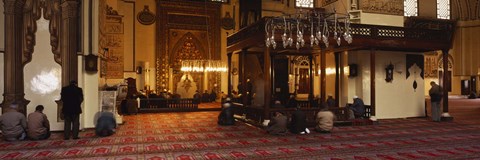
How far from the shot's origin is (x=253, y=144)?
18.6 feet

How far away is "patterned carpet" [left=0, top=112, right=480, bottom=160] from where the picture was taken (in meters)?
4.84

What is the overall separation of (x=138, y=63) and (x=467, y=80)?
17115mm

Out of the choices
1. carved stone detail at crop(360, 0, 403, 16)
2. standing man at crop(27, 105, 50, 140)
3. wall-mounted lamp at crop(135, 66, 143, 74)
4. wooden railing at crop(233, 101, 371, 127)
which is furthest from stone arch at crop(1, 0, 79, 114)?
wall-mounted lamp at crop(135, 66, 143, 74)

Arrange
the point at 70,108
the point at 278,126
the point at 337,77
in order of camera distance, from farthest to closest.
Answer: the point at 337,77 → the point at 278,126 → the point at 70,108

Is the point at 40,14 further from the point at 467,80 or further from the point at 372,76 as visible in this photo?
the point at 467,80

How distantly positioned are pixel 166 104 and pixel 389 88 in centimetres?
627

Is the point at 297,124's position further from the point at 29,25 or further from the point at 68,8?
the point at 29,25

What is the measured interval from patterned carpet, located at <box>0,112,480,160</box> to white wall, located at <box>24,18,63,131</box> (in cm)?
67

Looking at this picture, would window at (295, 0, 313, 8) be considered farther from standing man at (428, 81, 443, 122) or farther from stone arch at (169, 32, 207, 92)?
standing man at (428, 81, 443, 122)

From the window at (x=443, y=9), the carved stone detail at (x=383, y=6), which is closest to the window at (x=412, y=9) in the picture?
the window at (x=443, y=9)

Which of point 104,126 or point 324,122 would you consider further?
point 324,122

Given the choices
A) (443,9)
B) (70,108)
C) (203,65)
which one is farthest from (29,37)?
(443,9)

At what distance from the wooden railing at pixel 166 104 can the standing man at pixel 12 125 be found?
5265 millimetres

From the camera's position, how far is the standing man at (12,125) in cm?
583
